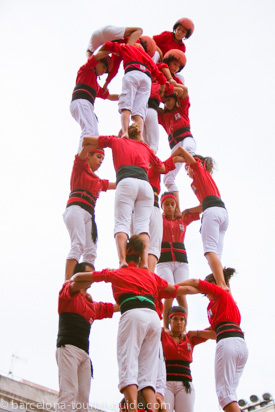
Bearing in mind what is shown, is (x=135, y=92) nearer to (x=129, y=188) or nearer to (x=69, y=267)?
(x=129, y=188)

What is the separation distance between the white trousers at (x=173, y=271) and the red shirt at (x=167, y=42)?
5.35 metres

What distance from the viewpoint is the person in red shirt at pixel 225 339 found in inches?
300

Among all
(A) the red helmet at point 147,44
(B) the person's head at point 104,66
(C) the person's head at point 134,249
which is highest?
(A) the red helmet at point 147,44

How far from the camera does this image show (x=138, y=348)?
6426 millimetres

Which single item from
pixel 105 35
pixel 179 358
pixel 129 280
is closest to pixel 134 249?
pixel 129 280

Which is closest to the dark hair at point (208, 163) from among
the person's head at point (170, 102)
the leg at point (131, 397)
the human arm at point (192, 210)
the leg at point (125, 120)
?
the human arm at point (192, 210)

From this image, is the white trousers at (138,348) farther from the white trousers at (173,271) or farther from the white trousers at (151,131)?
the white trousers at (151,131)

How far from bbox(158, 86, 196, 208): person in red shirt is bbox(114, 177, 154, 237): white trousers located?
3.71 meters

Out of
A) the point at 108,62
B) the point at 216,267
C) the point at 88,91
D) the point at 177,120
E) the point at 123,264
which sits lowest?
the point at 123,264

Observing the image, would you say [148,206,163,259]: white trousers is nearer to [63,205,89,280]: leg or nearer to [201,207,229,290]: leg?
[201,207,229,290]: leg

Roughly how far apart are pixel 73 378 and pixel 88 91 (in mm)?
5738

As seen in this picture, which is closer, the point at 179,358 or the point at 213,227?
the point at 179,358

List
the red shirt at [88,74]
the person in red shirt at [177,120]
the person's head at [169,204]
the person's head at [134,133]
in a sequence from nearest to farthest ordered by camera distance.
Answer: the person's head at [134,133] < the person's head at [169,204] < the red shirt at [88,74] < the person in red shirt at [177,120]

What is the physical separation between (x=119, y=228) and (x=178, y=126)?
16.4 ft
